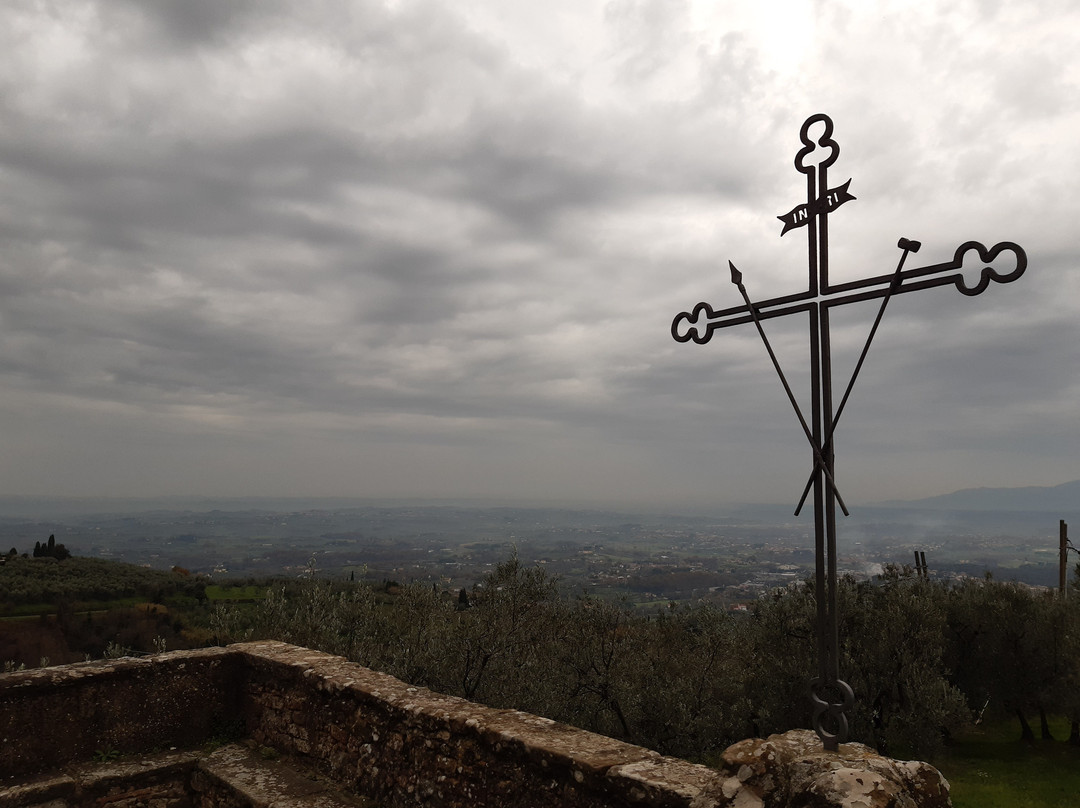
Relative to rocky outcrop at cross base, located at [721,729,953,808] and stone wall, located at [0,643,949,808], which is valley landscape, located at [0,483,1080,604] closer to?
stone wall, located at [0,643,949,808]

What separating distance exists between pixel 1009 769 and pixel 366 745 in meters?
16.2

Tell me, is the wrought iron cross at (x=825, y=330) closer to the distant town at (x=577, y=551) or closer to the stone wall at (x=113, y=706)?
the stone wall at (x=113, y=706)

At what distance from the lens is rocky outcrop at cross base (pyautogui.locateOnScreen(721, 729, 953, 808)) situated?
2.22m

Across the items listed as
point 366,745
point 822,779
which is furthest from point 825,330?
point 366,745

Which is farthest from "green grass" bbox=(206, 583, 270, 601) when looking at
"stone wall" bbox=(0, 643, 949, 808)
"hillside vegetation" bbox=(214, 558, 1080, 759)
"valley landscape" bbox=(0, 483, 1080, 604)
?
"stone wall" bbox=(0, 643, 949, 808)

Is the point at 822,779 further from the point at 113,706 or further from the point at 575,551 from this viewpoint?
the point at 575,551

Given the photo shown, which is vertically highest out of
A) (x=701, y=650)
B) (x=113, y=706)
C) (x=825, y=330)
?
(x=825, y=330)

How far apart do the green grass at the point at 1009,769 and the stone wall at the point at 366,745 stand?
37.9 feet

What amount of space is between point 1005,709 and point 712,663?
9.16 metres

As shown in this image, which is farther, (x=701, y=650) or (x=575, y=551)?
(x=575, y=551)

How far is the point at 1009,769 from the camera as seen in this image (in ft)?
46.4

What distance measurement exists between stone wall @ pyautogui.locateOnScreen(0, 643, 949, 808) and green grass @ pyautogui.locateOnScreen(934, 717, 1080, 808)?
11.6m

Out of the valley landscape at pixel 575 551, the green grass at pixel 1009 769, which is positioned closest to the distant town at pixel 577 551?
the valley landscape at pixel 575 551

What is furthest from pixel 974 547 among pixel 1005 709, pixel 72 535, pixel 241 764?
pixel 72 535
